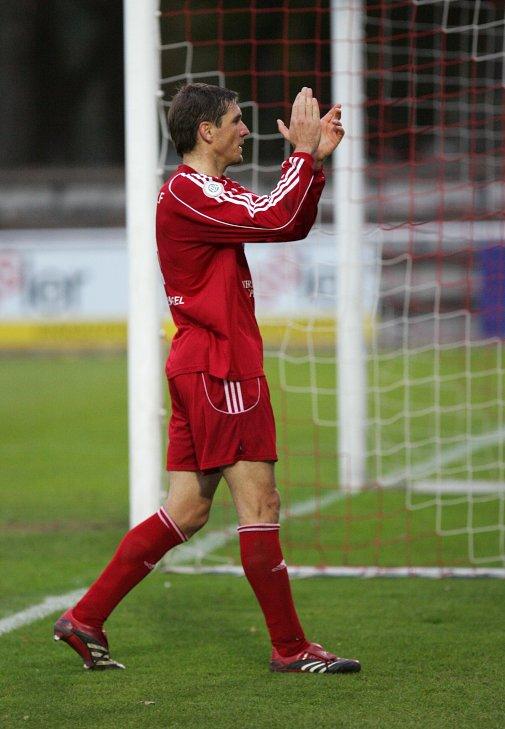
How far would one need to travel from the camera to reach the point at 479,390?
45.6ft

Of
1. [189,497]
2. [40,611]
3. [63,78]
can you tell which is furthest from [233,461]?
[63,78]

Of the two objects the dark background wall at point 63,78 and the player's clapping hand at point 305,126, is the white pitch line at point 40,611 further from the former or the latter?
the dark background wall at point 63,78

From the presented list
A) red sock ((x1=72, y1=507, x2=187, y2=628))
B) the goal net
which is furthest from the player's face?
the goal net

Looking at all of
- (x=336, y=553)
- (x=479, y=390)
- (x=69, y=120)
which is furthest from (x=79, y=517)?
(x=69, y=120)

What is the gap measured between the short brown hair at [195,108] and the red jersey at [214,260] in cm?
12

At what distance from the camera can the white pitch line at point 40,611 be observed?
4816mm

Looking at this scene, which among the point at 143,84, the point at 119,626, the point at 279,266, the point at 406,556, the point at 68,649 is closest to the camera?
the point at 68,649

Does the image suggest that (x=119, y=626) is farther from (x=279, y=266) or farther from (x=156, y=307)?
(x=279, y=266)

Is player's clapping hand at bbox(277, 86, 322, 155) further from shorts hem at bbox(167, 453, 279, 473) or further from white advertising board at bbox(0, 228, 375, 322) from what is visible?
white advertising board at bbox(0, 228, 375, 322)

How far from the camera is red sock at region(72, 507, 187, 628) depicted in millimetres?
4180

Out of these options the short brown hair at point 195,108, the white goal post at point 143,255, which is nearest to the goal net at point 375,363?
the white goal post at point 143,255

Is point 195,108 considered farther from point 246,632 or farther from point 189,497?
point 246,632

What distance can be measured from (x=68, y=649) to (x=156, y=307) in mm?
1740

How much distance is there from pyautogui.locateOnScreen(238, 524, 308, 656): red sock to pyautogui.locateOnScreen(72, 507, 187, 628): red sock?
0.88 feet
